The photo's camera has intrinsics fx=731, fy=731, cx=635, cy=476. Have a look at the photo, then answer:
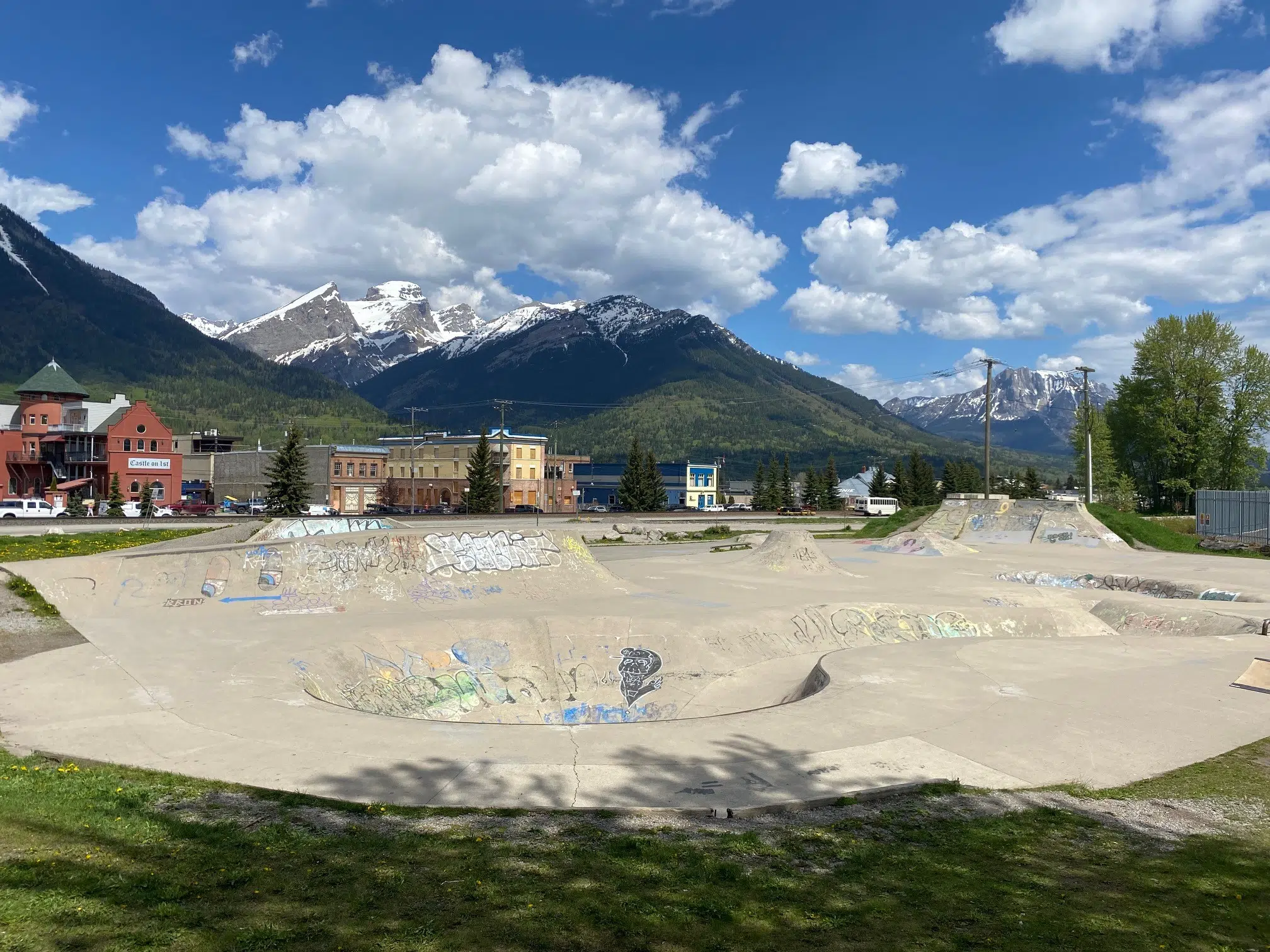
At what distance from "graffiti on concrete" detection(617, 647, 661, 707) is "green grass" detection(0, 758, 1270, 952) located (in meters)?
10.5

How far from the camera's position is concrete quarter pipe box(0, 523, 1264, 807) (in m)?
10.1

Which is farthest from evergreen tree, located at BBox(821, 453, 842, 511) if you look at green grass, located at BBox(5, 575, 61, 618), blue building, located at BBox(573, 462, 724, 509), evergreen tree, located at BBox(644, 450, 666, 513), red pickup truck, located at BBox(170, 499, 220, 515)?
green grass, located at BBox(5, 575, 61, 618)

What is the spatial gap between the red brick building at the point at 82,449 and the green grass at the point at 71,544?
5753cm

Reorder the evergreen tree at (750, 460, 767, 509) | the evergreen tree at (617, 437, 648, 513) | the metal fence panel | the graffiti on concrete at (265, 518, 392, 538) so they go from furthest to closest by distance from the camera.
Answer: the evergreen tree at (750, 460, 767, 509)
the evergreen tree at (617, 437, 648, 513)
the metal fence panel
the graffiti on concrete at (265, 518, 392, 538)

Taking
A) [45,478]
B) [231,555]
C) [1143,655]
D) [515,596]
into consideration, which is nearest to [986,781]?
[1143,655]

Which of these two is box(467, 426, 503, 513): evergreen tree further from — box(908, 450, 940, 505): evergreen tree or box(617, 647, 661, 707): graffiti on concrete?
box(908, 450, 940, 505): evergreen tree

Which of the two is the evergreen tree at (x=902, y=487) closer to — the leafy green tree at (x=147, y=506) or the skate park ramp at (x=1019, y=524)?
the skate park ramp at (x=1019, y=524)

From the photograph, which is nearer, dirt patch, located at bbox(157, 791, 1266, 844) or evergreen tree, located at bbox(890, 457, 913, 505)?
dirt patch, located at bbox(157, 791, 1266, 844)

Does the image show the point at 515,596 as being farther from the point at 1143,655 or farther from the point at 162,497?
the point at 162,497

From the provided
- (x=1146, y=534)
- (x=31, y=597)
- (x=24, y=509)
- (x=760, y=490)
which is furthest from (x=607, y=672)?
(x=760, y=490)

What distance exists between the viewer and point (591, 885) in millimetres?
6535

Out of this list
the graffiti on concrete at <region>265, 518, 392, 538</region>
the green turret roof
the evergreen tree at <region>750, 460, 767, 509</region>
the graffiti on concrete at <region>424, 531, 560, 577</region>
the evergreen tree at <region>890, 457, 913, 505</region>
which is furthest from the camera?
the evergreen tree at <region>890, 457, 913, 505</region>

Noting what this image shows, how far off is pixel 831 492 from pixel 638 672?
94924 mm

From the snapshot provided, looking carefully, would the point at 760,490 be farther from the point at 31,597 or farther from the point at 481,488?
the point at 31,597
